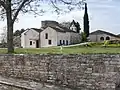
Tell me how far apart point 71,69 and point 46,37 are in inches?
1897

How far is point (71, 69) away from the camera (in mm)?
11836

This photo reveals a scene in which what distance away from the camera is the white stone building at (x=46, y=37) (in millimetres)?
59062

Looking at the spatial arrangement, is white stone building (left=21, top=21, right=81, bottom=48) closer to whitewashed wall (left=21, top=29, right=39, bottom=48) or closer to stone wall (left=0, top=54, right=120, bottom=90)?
whitewashed wall (left=21, top=29, right=39, bottom=48)

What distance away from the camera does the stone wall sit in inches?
418

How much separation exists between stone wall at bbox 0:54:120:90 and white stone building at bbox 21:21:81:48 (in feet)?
145

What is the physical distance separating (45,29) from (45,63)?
47314 mm

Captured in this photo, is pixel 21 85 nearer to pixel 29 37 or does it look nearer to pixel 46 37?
pixel 46 37

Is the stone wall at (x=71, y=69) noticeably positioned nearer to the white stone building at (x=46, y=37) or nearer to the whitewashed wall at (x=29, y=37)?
the white stone building at (x=46, y=37)

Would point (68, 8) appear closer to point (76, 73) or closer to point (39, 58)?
point (39, 58)

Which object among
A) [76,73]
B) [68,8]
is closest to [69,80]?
[76,73]

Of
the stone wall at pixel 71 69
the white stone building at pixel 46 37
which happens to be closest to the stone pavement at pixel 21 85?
the stone wall at pixel 71 69

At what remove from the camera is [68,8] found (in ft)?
67.3

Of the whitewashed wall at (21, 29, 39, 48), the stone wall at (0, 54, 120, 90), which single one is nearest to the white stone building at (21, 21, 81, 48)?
the whitewashed wall at (21, 29, 39, 48)

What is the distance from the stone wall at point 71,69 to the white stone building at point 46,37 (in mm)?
44286
